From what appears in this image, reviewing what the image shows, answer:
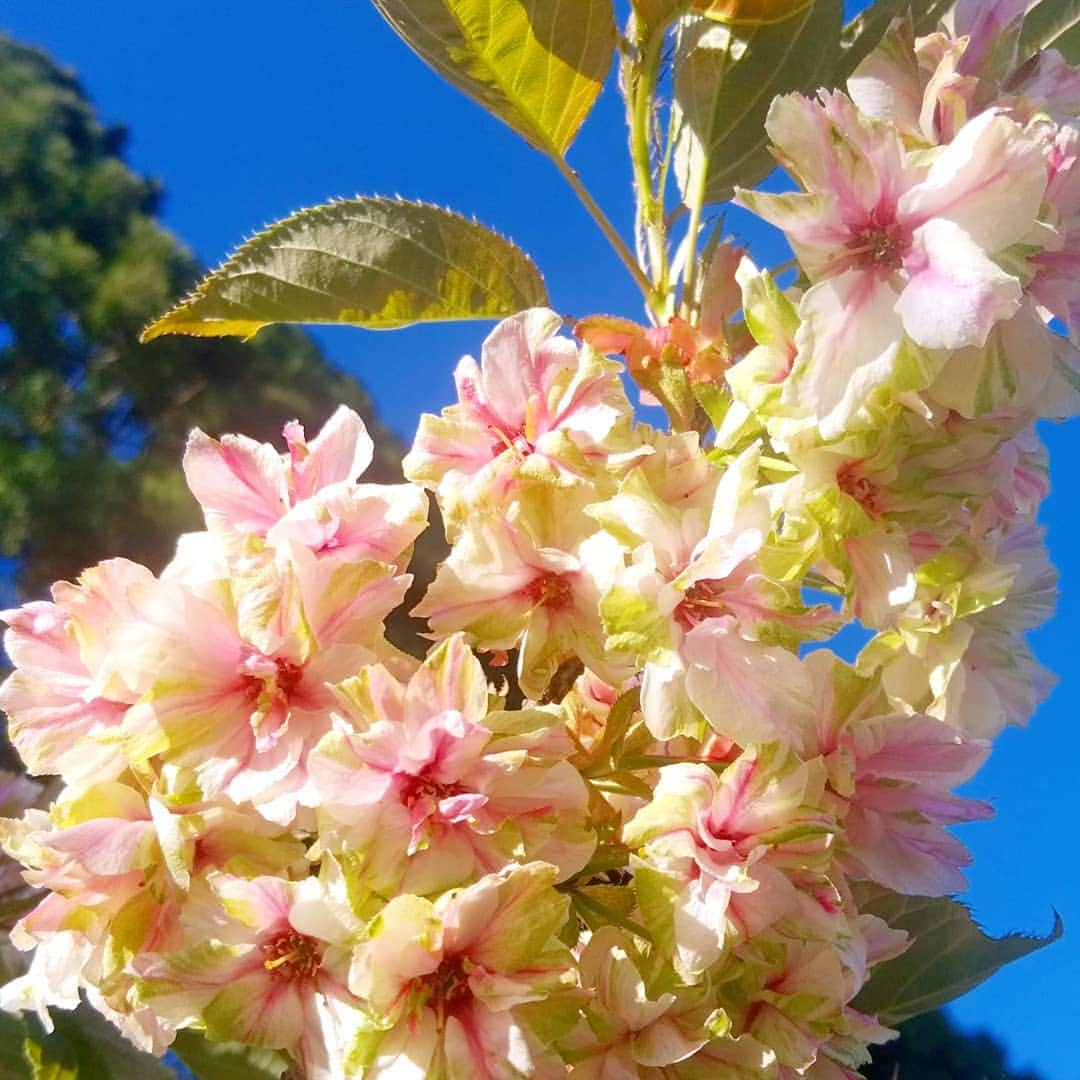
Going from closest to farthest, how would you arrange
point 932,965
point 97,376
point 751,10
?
1. point 751,10
2. point 932,965
3. point 97,376

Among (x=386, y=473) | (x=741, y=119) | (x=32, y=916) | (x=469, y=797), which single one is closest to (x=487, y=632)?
(x=469, y=797)

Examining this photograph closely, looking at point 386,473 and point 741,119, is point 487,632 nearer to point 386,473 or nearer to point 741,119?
point 741,119

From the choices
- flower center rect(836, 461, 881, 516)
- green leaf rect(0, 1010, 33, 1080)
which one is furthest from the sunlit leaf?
green leaf rect(0, 1010, 33, 1080)

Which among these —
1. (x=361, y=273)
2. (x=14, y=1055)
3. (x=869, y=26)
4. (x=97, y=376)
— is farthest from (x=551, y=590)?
(x=97, y=376)

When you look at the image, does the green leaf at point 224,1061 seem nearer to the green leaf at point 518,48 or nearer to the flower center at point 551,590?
the flower center at point 551,590

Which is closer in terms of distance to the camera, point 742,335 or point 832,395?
point 832,395

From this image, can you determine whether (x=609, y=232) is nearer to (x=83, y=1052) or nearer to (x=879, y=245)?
(x=879, y=245)

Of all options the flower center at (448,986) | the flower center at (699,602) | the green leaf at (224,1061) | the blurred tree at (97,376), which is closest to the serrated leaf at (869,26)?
the flower center at (699,602)
